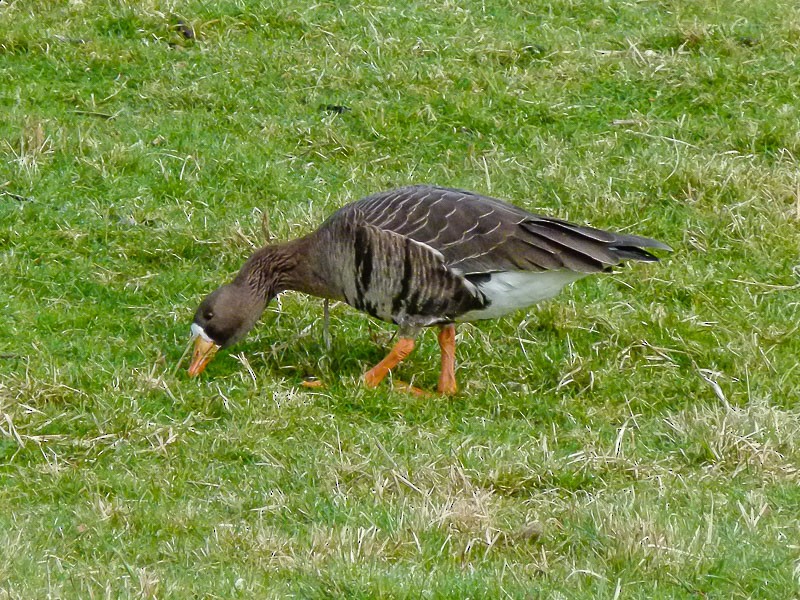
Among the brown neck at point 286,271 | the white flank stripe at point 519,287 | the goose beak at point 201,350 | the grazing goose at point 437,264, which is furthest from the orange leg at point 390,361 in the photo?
the goose beak at point 201,350

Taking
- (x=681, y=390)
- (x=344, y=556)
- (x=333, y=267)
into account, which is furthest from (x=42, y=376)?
(x=681, y=390)

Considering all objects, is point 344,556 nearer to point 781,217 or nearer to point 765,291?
point 765,291

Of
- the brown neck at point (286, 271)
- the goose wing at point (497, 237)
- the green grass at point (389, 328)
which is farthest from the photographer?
Answer: the brown neck at point (286, 271)

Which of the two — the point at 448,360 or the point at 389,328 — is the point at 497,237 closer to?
the point at 448,360

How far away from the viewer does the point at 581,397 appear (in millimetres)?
7227

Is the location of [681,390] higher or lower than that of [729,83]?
lower

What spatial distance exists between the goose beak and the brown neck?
1.33 feet

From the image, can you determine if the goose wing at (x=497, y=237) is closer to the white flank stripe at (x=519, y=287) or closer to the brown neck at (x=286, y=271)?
the white flank stripe at (x=519, y=287)

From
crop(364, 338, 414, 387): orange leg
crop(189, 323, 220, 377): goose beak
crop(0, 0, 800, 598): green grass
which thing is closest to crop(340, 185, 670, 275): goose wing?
crop(364, 338, 414, 387): orange leg

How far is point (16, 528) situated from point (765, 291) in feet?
16.0

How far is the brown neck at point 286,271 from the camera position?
750cm

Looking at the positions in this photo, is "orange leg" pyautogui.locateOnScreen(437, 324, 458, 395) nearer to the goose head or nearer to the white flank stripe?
the white flank stripe

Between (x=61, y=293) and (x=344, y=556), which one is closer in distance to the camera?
(x=344, y=556)

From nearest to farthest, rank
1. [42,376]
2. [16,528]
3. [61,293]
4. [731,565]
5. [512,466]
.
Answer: [731,565]
[16,528]
[512,466]
[42,376]
[61,293]
